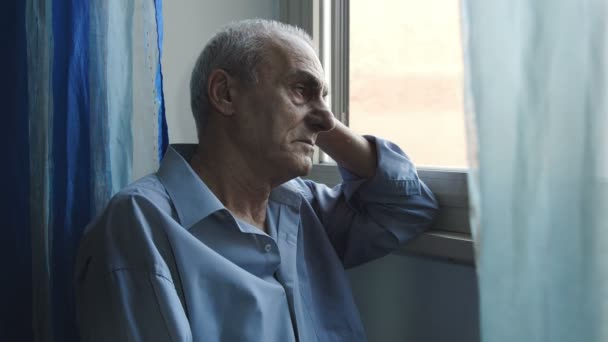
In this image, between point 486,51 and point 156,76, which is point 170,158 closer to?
point 156,76

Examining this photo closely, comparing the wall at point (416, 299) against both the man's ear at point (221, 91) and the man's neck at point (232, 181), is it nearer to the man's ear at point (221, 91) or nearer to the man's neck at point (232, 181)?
the man's neck at point (232, 181)

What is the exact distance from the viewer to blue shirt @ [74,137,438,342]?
82 centimetres

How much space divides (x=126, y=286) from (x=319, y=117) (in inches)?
18.6

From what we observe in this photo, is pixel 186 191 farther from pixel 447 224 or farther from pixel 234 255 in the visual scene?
pixel 447 224

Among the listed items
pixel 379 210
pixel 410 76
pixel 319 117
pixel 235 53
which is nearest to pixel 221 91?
pixel 235 53

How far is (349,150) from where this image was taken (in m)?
1.21

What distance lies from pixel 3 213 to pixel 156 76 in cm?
40

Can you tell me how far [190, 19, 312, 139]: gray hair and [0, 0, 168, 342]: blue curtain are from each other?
101mm

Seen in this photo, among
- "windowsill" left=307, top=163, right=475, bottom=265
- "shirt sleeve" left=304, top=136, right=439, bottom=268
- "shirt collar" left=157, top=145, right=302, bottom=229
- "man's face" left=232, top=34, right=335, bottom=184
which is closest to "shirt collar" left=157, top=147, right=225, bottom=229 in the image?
"shirt collar" left=157, top=145, right=302, bottom=229

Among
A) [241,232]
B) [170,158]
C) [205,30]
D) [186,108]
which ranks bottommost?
[241,232]

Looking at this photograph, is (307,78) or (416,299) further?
(416,299)

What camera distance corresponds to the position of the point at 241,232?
3.19 feet

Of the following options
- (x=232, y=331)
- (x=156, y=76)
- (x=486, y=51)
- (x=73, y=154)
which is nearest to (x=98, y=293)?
(x=232, y=331)

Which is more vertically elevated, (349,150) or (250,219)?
(349,150)
